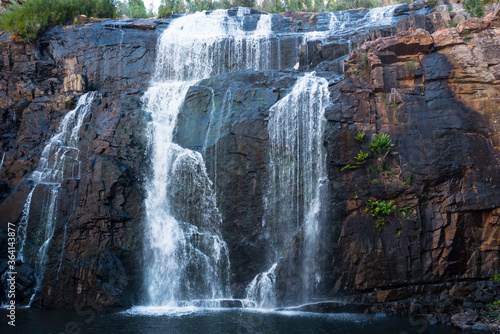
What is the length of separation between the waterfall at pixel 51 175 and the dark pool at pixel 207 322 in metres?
2.89

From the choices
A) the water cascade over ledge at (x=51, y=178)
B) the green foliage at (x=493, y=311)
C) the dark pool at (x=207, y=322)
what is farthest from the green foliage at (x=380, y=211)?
the water cascade over ledge at (x=51, y=178)

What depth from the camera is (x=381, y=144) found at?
16.3 m

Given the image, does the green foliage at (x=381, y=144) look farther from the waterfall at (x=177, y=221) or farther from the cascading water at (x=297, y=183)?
the waterfall at (x=177, y=221)

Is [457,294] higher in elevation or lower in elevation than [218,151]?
lower

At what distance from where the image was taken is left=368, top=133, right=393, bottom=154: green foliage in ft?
53.4

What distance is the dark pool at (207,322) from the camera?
12.1 meters

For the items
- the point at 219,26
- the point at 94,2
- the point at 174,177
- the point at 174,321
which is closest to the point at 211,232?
the point at 174,177

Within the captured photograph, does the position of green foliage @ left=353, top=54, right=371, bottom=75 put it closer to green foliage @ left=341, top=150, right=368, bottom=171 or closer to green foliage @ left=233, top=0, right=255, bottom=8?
green foliage @ left=341, top=150, right=368, bottom=171

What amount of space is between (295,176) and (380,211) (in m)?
3.81

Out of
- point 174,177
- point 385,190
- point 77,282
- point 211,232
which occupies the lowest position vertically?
point 77,282

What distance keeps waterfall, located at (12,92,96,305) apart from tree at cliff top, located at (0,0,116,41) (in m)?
8.02

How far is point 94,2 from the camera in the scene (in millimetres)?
29359

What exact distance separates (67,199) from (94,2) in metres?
18.4

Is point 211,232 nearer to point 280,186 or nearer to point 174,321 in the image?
point 280,186
